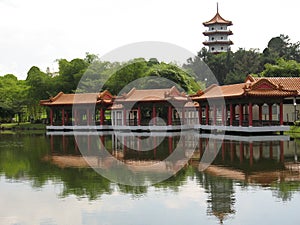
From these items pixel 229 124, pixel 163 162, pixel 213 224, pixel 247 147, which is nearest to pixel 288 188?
pixel 213 224

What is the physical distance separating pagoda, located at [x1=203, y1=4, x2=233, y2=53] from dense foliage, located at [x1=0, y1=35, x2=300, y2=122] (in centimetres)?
730

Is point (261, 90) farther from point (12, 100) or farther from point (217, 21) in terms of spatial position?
point (217, 21)

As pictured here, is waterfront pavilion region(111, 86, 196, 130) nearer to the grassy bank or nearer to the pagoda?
the grassy bank

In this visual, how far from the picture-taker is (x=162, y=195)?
11594mm

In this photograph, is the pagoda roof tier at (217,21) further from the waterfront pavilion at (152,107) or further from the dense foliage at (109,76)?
the waterfront pavilion at (152,107)

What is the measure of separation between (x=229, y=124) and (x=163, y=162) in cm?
1639

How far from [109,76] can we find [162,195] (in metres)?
41.6

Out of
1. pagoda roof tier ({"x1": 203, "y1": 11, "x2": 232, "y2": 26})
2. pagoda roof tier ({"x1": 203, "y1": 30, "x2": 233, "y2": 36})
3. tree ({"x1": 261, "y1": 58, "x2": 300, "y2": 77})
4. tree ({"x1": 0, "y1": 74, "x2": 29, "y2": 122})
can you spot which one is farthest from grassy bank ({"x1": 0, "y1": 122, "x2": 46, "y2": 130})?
pagoda roof tier ({"x1": 203, "y1": 11, "x2": 232, "y2": 26})

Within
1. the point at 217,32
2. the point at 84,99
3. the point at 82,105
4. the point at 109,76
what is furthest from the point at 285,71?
the point at 217,32

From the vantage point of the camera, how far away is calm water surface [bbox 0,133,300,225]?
9469 millimetres

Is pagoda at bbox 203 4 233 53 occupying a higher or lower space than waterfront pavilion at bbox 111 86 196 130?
higher

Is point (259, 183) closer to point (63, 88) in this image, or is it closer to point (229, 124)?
point (229, 124)

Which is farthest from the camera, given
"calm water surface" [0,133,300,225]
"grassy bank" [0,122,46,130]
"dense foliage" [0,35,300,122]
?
"grassy bank" [0,122,46,130]

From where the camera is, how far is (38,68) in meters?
57.2
